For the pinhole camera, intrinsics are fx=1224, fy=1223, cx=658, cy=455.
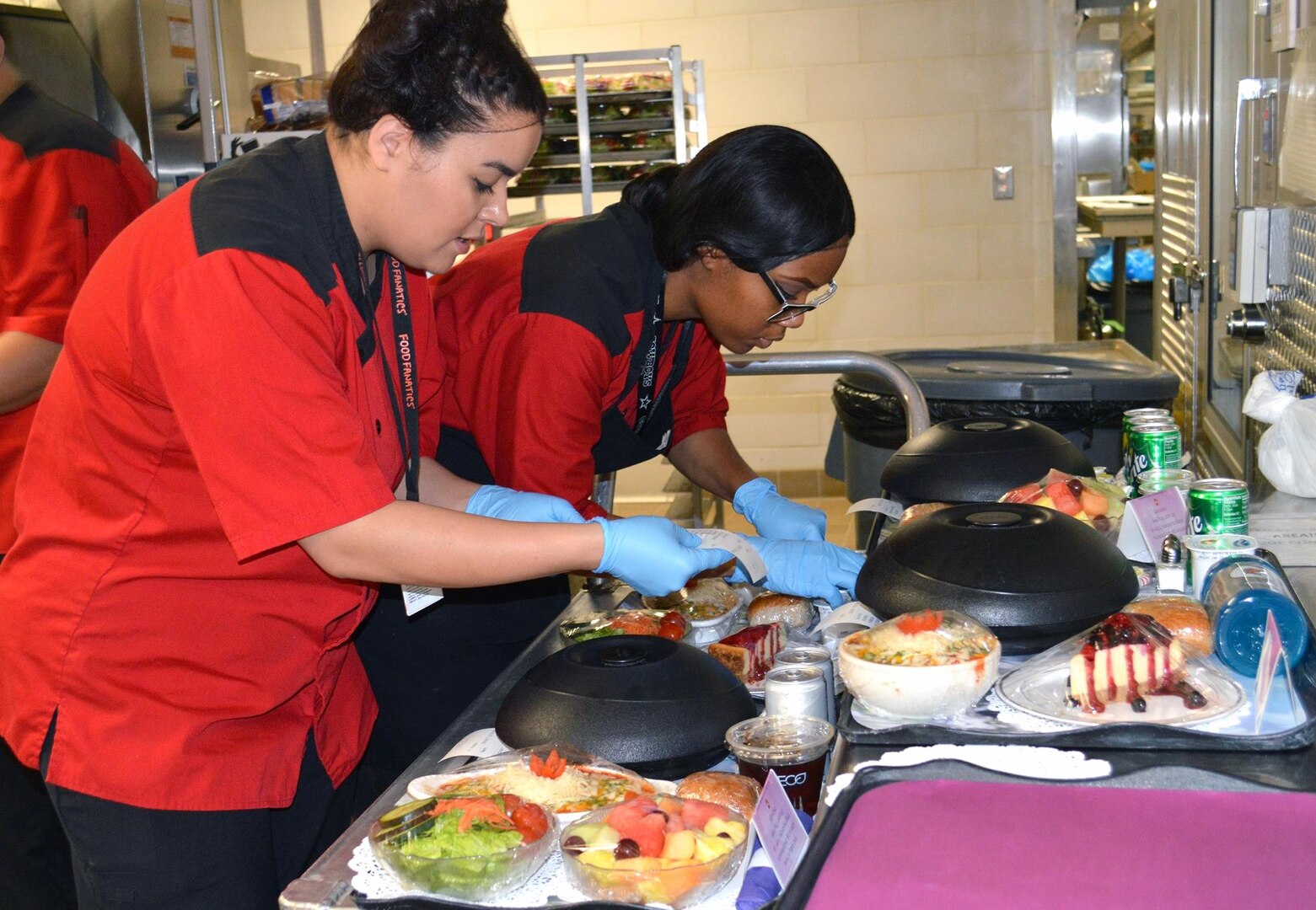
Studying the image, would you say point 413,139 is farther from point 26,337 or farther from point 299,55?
point 299,55

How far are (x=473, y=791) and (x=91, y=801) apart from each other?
1.72 ft

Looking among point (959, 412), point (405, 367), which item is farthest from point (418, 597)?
point (959, 412)

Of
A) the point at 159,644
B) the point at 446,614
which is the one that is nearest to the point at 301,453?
the point at 159,644

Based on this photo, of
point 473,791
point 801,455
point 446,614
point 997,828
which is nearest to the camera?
point 997,828

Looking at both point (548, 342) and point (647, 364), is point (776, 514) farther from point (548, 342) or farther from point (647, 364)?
point (548, 342)

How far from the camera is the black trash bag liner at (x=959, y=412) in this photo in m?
2.79

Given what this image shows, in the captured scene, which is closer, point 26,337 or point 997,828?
point 997,828

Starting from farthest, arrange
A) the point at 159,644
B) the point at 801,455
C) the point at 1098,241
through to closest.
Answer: the point at 1098,241 → the point at 801,455 → the point at 159,644

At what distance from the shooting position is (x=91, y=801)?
1374 millimetres

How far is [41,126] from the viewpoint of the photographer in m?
2.38

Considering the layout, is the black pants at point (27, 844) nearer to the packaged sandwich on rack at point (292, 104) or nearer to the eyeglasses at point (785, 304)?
the eyeglasses at point (785, 304)

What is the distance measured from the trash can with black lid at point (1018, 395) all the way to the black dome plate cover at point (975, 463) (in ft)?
2.57

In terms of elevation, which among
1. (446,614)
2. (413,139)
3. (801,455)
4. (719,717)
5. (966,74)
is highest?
(966,74)

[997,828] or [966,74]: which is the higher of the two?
[966,74]
